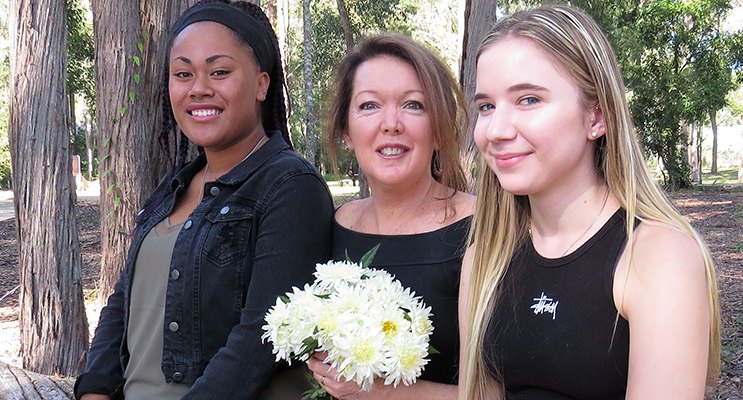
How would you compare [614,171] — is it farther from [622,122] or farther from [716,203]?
[716,203]

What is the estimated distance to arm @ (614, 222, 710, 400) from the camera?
159 centimetres

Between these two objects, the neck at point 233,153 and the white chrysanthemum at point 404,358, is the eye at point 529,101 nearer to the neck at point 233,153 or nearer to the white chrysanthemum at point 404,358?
the white chrysanthemum at point 404,358

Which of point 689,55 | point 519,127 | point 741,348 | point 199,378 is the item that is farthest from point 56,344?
point 689,55

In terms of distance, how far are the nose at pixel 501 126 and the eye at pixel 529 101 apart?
0.05m

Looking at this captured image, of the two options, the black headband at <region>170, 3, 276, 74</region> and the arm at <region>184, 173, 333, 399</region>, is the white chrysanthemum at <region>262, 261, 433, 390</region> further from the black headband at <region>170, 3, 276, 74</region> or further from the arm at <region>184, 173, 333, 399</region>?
the black headband at <region>170, 3, 276, 74</region>

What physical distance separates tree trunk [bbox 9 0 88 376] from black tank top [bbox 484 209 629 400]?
361 centimetres

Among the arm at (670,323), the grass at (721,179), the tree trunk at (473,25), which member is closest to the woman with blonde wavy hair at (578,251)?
the arm at (670,323)

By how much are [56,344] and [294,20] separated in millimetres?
30151

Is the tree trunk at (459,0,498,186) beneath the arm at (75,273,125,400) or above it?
above

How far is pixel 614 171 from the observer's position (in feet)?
6.17

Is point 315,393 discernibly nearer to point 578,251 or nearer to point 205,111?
point 578,251

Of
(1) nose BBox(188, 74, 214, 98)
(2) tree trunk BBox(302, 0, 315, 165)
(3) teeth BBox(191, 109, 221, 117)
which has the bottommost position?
(3) teeth BBox(191, 109, 221, 117)

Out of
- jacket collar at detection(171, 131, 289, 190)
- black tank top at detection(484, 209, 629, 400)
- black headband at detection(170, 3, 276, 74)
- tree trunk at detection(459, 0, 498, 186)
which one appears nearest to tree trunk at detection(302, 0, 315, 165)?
tree trunk at detection(459, 0, 498, 186)

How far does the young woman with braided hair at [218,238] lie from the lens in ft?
7.68
